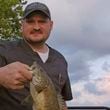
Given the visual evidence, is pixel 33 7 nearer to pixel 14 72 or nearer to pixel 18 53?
pixel 18 53

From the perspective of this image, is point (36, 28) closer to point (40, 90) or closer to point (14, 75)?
point (40, 90)

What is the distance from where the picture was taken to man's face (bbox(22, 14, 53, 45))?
6.12 meters

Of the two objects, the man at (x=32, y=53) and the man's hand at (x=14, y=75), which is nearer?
the man's hand at (x=14, y=75)

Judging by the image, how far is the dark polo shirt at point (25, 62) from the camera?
19.3ft

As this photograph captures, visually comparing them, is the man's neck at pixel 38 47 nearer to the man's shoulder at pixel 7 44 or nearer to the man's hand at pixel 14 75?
the man's shoulder at pixel 7 44

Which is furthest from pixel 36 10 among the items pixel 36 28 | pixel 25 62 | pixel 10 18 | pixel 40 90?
pixel 10 18

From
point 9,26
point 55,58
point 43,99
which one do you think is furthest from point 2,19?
point 43,99

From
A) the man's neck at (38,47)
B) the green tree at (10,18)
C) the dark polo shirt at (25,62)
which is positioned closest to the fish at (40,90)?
the dark polo shirt at (25,62)

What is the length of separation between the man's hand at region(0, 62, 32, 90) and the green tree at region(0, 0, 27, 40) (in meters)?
30.0

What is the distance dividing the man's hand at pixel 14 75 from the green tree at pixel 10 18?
30.0 metres

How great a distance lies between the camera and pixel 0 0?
35.2m

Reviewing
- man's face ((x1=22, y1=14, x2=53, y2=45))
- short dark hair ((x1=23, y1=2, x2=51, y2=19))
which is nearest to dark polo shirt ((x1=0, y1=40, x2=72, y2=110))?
man's face ((x1=22, y1=14, x2=53, y2=45))

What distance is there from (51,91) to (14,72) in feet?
1.93

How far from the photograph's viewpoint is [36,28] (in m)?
6.10
